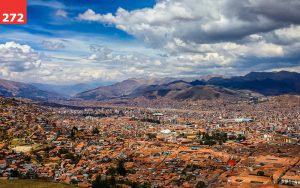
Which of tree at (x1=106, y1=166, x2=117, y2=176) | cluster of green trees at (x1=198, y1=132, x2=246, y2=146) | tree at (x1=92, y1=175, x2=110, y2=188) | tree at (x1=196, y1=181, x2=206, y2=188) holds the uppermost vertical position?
tree at (x1=92, y1=175, x2=110, y2=188)

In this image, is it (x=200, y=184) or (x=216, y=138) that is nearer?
(x=200, y=184)

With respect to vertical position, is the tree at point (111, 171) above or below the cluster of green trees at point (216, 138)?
above

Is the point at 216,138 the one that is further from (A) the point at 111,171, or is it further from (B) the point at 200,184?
(A) the point at 111,171

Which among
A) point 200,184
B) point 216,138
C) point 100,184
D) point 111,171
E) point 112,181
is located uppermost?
point 100,184

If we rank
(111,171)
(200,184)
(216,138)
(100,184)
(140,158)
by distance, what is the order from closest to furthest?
1. (100,184)
2. (200,184)
3. (111,171)
4. (140,158)
5. (216,138)

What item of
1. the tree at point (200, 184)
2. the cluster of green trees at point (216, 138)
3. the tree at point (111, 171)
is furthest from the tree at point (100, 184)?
the cluster of green trees at point (216, 138)

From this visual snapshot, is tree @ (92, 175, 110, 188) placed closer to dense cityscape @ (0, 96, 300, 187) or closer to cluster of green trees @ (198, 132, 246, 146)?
dense cityscape @ (0, 96, 300, 187)

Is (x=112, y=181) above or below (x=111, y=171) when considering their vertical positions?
above

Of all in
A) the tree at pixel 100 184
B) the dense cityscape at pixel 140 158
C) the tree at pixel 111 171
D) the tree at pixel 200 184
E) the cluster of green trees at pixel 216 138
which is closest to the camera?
the tree at pixel 100 184

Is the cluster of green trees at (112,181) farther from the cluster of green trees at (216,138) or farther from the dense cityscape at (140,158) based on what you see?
the cluster of green trees at (216,138)

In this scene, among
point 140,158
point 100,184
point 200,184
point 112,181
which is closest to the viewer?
point 100,184

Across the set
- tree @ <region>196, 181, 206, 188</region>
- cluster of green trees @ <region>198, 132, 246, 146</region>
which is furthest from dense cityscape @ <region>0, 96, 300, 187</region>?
tree @ <region>196, 181, 206, 188</region>

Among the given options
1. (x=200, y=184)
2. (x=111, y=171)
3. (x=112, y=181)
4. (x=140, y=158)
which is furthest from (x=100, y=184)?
(x=140, y=158)
